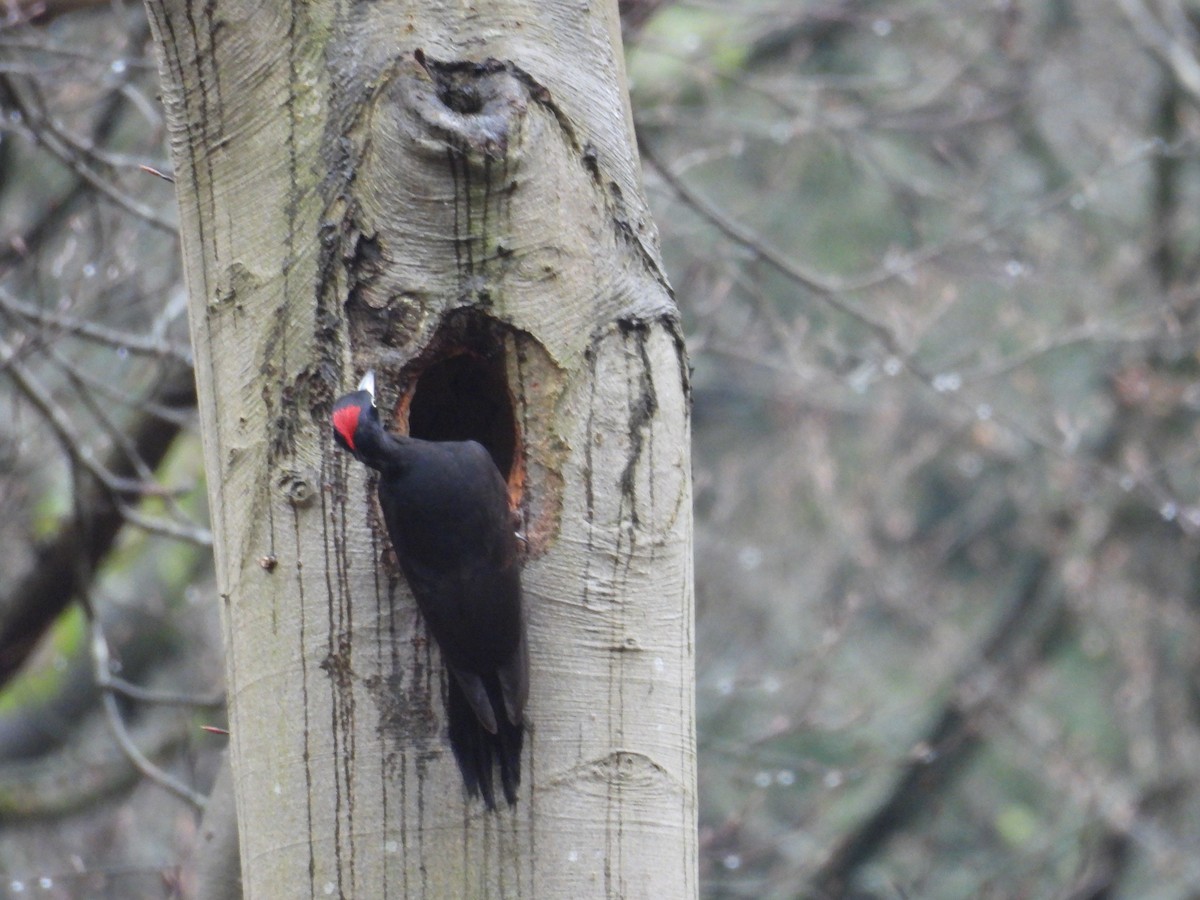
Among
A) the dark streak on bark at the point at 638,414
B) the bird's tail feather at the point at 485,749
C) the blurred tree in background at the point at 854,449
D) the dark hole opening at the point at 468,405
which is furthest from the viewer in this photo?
the blurred tree in background at the point at 854,449

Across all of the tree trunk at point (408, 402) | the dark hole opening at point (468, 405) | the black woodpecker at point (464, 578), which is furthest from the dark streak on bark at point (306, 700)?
the dark hole opening at point (468, 405)

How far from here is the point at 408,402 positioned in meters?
2.44

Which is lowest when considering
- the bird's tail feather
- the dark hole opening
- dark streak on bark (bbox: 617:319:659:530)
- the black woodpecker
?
the bird's tail feather

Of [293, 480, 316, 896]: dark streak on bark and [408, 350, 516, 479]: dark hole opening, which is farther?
Result: [408, 350, 516, 479]: dark hole opening

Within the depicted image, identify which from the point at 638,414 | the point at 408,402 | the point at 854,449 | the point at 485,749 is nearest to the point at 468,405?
the point at 408,402

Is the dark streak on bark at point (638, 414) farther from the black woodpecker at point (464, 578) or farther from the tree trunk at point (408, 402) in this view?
the black woodpecker at point (464, 578)

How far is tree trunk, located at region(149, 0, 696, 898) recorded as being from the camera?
7.20 ft

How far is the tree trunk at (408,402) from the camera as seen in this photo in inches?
86.4

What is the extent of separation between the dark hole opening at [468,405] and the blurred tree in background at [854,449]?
1.69 meters

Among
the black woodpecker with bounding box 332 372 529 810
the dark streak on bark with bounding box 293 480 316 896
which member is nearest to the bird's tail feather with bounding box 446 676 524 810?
the black woodpecker with bounding box 332 372 529 810

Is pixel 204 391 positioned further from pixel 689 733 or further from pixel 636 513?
pixel 689 733

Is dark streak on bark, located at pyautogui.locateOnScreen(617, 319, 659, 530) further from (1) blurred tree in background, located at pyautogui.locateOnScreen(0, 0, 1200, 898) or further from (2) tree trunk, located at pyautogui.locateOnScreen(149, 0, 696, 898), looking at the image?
(1) blurred tree in background, located at pyautogui.locateOnScreen(0, 0, 1200, 898)

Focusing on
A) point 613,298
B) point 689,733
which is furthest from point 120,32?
point 689,733

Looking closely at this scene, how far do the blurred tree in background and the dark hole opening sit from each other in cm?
169
